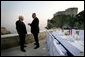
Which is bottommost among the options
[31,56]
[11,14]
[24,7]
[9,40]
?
[31,56]

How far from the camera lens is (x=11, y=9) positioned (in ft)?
21.0

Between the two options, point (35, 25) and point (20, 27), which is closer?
point (20, 27)

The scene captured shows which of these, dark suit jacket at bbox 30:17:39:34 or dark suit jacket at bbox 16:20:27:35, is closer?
dark suit jacket at bbox 16:20:27:35

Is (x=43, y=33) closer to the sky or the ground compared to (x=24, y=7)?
closer to the ground

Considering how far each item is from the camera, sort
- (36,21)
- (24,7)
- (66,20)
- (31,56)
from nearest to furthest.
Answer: (31,56), (36,21), (24,7), (66,20)

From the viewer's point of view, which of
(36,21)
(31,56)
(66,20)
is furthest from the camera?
(66,20)

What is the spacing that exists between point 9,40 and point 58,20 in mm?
9258

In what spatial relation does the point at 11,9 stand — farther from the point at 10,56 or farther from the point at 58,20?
the point at 58,20

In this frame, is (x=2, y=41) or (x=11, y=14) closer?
(x=2, y=41)

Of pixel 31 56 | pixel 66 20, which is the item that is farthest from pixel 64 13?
pixel 31 56

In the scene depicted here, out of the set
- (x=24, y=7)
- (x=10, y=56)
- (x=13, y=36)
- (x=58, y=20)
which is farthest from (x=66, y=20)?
(x=10, y=56)

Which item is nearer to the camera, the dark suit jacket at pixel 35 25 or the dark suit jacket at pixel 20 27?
the dark suit jacket at pixel 20 27

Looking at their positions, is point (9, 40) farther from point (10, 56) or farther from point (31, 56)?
point (31, 56)

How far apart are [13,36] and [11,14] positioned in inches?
117
